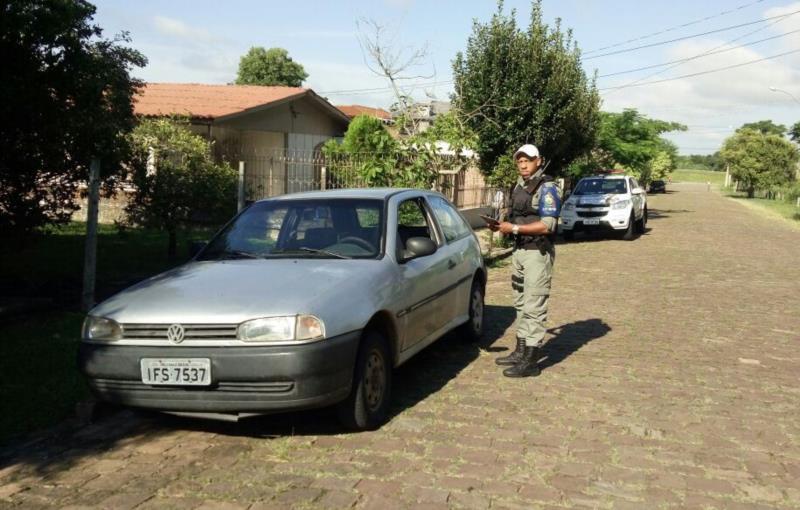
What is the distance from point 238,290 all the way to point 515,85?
15.3 metres

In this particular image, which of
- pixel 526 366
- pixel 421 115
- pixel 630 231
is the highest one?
pixel 421 115

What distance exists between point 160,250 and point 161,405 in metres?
9.06

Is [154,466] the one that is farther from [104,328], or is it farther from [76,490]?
[104,328]

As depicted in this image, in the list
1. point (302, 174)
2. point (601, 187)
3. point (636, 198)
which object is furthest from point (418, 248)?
point (636, 198)

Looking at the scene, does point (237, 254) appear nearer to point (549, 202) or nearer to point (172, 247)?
point (549, 202)

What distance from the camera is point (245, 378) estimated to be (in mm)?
4258

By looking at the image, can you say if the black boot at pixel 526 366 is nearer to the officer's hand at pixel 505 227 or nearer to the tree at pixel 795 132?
the officer's hand at pixel 505 227

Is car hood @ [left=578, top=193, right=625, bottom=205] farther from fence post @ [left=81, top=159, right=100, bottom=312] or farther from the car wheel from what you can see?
fence post @ [left=81, top=159, right=100, bottom=312]

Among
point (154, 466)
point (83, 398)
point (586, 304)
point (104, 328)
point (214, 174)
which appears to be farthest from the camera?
point (214, 174)

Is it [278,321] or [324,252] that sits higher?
[324,252]

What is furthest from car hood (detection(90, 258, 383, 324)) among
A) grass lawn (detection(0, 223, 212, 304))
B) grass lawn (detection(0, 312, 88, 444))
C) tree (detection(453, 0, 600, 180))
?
tree (detection(453, 0, 600, 180))

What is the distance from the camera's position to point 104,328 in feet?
15.0

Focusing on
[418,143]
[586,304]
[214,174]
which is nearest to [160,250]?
[214,174]

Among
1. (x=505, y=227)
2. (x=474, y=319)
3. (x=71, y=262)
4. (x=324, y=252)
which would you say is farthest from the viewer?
(x=71, y=262)
